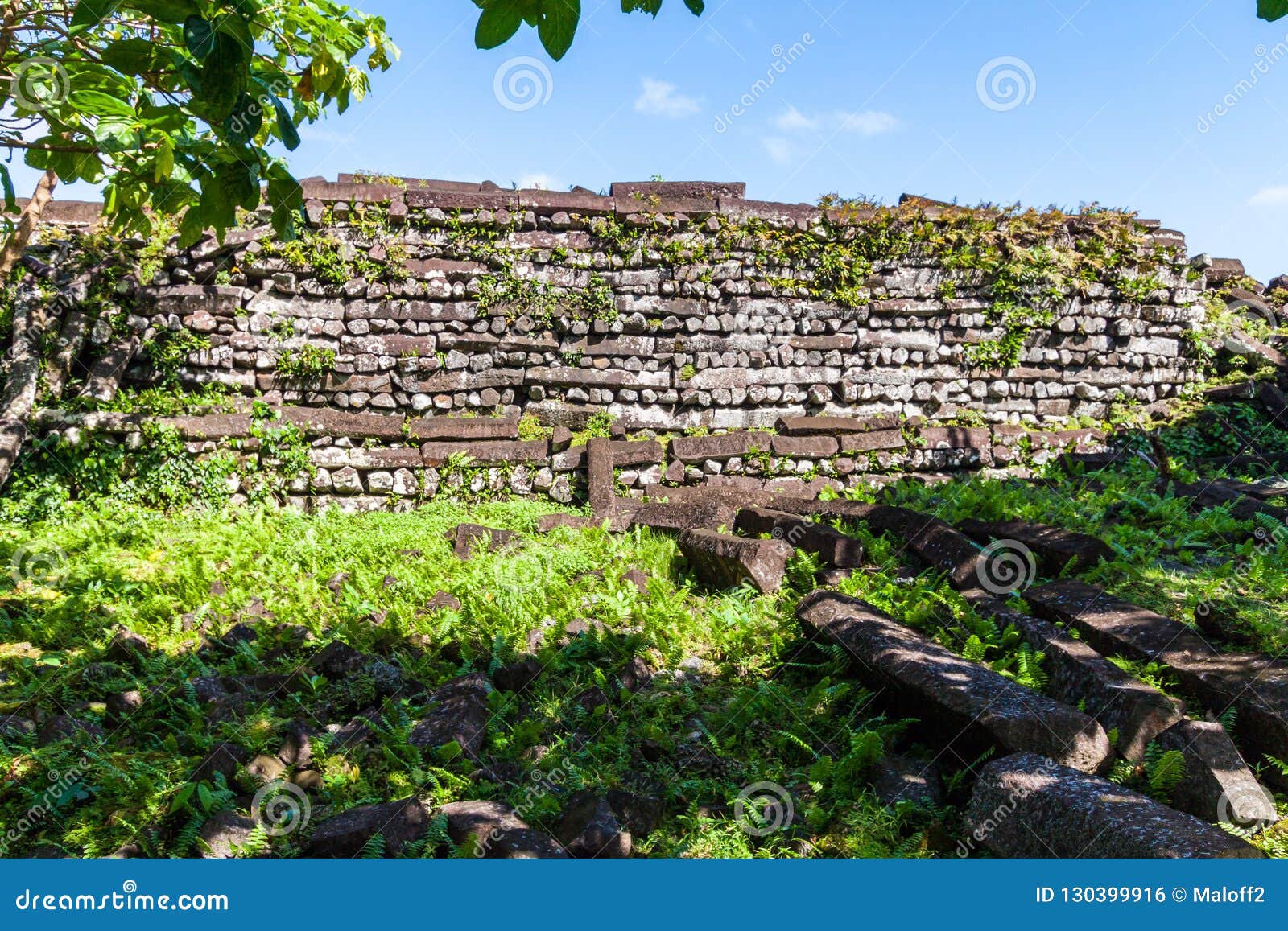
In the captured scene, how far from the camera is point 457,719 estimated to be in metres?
4.46

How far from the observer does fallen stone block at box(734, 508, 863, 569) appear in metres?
6.53

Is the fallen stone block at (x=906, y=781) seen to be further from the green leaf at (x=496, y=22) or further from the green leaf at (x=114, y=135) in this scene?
the green leaf at (x=114, y=135)

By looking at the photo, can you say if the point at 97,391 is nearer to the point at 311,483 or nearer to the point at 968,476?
the point at 311,483

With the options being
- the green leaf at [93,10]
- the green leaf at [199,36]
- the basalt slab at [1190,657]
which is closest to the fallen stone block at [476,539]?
the basalt slab at [1190,657]

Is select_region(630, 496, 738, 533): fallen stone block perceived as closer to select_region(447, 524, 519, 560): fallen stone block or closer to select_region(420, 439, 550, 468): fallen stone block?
select_region(447, 524, 519, 560): fallen stone block

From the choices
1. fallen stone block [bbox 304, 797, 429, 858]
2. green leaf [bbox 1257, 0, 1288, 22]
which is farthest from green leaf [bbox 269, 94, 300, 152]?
green leaf [bbox 1257, 0, 1288, 22]

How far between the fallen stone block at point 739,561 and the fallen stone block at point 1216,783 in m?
2.97

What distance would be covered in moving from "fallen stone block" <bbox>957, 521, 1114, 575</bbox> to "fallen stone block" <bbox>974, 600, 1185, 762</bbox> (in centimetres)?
106

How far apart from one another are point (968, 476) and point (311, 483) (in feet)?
26.7

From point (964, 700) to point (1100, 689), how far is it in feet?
2.76

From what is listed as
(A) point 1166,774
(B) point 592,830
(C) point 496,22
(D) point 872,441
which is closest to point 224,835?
(B) point 592,830

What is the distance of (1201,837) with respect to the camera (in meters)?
3.01

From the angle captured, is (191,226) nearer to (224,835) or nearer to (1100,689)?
(224,835)

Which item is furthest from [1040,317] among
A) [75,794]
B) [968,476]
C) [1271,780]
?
[75,794]
